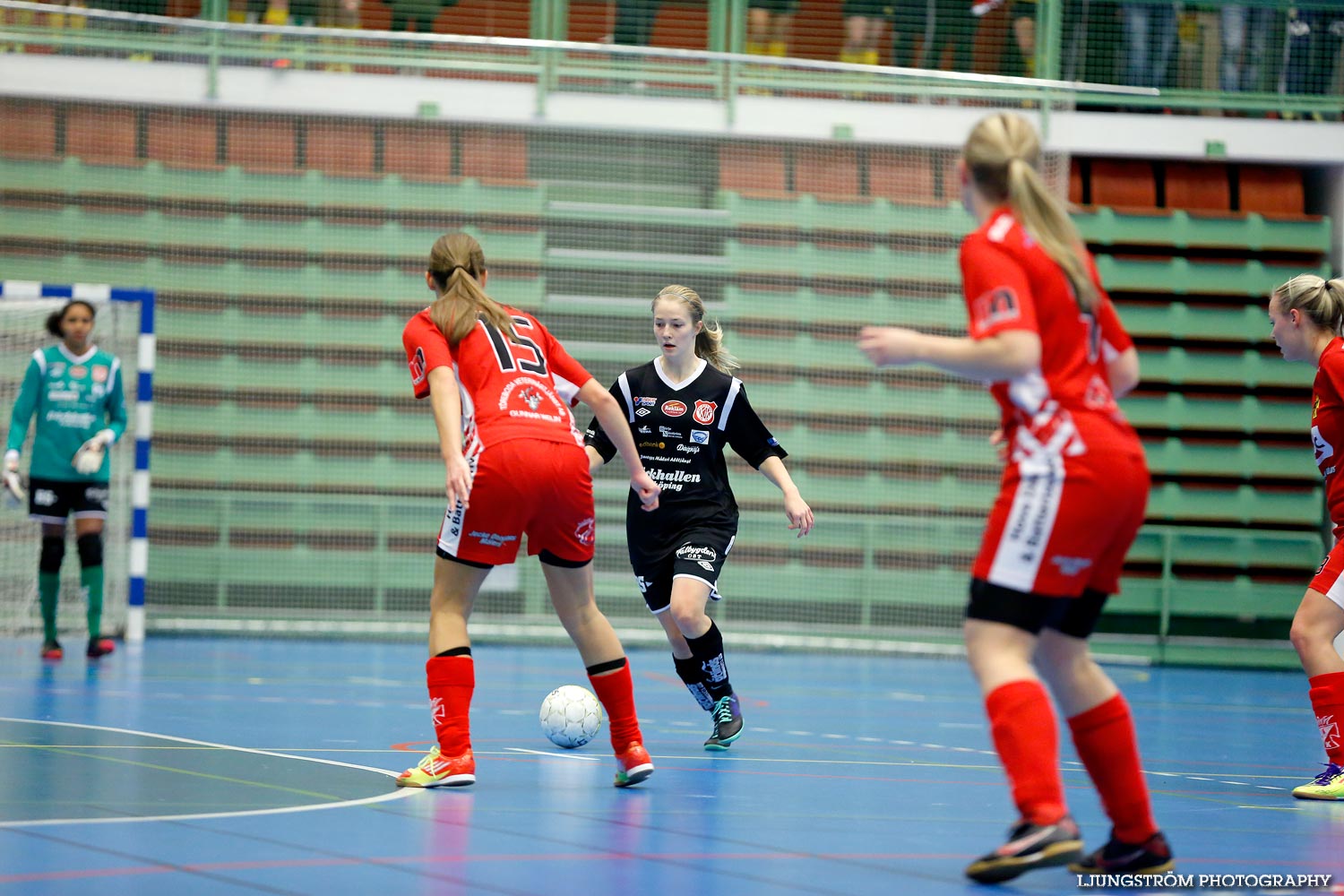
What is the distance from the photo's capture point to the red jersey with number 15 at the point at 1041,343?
3264mm

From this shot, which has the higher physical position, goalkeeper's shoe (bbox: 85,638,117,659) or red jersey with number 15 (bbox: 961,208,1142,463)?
red jersey with number 15 (bbox: 961,208,1142,463)

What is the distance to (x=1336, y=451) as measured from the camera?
536cm

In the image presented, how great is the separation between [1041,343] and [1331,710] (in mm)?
2720

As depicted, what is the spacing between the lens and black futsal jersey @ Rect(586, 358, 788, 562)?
20.3ft

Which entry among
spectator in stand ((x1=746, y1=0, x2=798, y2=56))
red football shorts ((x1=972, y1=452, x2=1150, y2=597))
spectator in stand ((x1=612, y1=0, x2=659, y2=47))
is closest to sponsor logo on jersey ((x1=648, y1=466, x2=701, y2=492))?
red football shorts ((x1=972, y1=452, x2=1150, y2=597))

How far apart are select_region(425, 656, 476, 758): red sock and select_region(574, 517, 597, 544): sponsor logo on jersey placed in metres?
0.52

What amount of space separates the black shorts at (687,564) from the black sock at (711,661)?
18cm

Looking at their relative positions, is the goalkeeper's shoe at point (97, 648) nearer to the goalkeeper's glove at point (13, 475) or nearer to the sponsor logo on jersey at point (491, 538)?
the goalkeeper's glove at point (13, 475)

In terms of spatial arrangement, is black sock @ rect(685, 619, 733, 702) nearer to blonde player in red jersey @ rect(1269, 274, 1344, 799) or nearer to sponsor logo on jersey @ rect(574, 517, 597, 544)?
sponsor logo on jersey @ rect(574, 517, 597, 544)

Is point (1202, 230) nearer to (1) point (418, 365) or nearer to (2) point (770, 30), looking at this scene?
(2) point (770, 30)

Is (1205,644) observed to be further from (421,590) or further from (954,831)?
(954,831)

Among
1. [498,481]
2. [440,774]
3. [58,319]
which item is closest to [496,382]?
[498,481]

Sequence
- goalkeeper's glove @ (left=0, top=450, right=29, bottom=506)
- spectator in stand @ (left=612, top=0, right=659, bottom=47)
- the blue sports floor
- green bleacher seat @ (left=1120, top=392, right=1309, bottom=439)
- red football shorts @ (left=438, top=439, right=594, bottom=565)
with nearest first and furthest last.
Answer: the blue sports floor → red football shorts @ (left=438, top=439, right=594, bottom=565) → goalkeeper's glove @ (left=0, top=450, right=29, bottom=506) → spectator in stand @ (left=612, top=0, right=659, bottom=47) → green bleacher seat @ (left=1120, top=392, right=1309, bottom=439)

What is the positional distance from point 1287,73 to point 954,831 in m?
10.6
